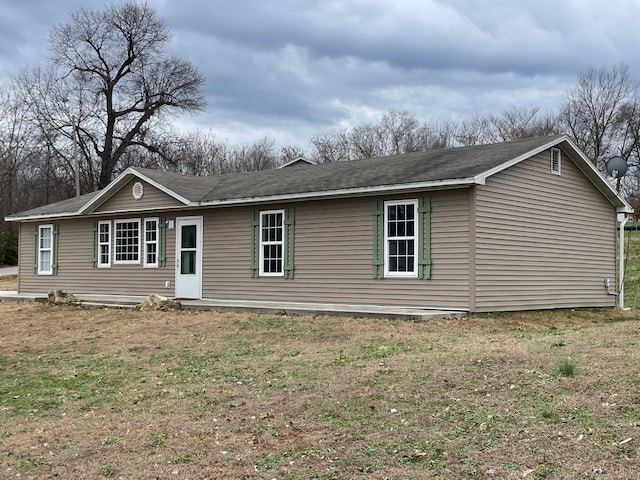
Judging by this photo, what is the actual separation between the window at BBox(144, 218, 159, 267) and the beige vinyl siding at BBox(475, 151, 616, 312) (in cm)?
855

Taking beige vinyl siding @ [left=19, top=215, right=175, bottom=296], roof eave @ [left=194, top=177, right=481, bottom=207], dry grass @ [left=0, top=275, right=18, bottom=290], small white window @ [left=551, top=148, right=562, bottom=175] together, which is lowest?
dry grass @ [left=0, top=275, right=18, bottom=290]

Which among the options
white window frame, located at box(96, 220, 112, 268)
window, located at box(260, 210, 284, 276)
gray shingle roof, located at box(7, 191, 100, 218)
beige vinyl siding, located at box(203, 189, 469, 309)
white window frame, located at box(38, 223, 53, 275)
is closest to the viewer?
beige vinyl siding, located at box(203, 189, 469, 309)

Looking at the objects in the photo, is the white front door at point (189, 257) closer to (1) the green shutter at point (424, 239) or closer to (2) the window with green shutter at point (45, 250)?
(2) the window with green shutter at point (45, 250)

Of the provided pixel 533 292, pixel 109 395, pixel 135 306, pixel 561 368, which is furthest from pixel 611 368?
pixel 135 306

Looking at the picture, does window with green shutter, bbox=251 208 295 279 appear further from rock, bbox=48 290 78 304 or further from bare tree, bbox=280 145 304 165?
bare tree, bbox=280 145 304 165

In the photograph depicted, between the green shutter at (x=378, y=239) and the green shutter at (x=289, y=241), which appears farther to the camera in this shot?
the green shutter at (x=289, y=241)

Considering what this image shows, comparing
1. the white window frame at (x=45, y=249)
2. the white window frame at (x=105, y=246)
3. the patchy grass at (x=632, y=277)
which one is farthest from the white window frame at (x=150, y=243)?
the patchy grass at (x=632, y=277)

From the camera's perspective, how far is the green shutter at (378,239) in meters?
13.2

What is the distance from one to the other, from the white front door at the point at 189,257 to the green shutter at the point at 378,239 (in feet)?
16.1

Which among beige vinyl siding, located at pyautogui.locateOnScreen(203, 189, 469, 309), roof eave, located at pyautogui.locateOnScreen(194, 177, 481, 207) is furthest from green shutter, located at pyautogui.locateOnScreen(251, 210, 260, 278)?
roof eave, located at pyautogui.locateOnScreen(194, 177, 481, 207)

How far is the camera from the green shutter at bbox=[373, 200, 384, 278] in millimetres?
13227

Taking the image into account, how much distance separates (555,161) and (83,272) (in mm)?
12553

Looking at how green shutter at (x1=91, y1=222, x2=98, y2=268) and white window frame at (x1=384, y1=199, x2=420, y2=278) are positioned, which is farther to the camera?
green shutter at (x1=91, y1=222, x2=98, y2=268)

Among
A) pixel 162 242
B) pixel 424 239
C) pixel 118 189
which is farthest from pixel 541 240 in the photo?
pixel 118 189
